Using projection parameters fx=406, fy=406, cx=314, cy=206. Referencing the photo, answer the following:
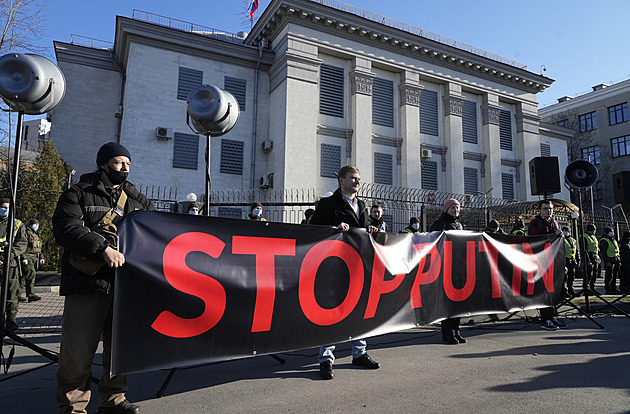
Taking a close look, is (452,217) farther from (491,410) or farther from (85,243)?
(85,243)

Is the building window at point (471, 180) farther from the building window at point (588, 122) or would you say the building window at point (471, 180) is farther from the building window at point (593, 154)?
the building window at point (588, 122)

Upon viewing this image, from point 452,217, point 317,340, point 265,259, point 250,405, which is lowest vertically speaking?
point 250,405

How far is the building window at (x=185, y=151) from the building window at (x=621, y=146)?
145 ft

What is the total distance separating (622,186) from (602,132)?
4146 cm

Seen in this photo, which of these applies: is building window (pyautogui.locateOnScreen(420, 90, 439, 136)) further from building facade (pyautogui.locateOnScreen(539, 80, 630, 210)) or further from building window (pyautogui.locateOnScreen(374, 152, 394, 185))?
building facade (pyautogui.locateOnScreen(539, 80, 630, 210))

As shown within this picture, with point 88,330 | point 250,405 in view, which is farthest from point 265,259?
point 88,330

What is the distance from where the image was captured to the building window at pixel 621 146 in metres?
42.6

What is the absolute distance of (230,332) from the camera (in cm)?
345

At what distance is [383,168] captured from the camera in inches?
971

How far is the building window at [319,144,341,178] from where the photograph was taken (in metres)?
22.9

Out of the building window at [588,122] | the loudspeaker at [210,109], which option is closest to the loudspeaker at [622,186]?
the loudspeaker at [210,109]

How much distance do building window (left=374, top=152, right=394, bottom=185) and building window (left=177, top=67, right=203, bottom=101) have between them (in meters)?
11.0

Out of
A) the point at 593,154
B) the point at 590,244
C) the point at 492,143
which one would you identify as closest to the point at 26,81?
the point at 590,244

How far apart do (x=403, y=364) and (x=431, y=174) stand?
23129mm
